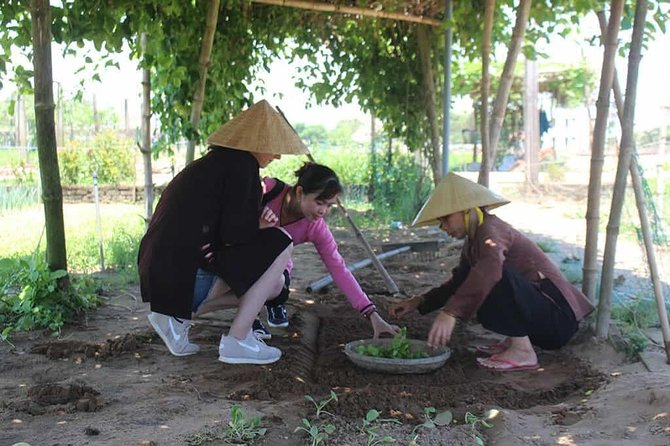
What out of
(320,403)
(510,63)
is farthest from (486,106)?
(320,403)

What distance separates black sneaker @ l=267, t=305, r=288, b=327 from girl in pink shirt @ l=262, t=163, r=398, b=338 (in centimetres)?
20

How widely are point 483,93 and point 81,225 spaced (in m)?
5.38

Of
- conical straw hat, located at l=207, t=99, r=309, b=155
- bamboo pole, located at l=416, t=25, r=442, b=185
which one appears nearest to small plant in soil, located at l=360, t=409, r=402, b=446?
conical straw hat, located at l=207, t=99, r=309, b=155

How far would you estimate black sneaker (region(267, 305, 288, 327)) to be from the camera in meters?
3.91

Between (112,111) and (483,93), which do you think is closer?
(483,93)

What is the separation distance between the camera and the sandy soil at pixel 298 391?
2293 millimetres

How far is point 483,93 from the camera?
5551mm

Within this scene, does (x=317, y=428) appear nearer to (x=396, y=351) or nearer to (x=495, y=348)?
(x=396, y=351)

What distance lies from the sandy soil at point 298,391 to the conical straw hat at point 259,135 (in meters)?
1.00

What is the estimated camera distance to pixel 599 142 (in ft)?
11.8

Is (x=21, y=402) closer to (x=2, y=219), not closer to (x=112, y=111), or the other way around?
(x=2, y=219)

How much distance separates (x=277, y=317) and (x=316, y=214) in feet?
2.73

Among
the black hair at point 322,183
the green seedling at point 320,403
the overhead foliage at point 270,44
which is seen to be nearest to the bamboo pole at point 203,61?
the overhead foliage at point 270,44

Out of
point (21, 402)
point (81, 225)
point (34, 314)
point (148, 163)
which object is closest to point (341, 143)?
point (81, 225)
